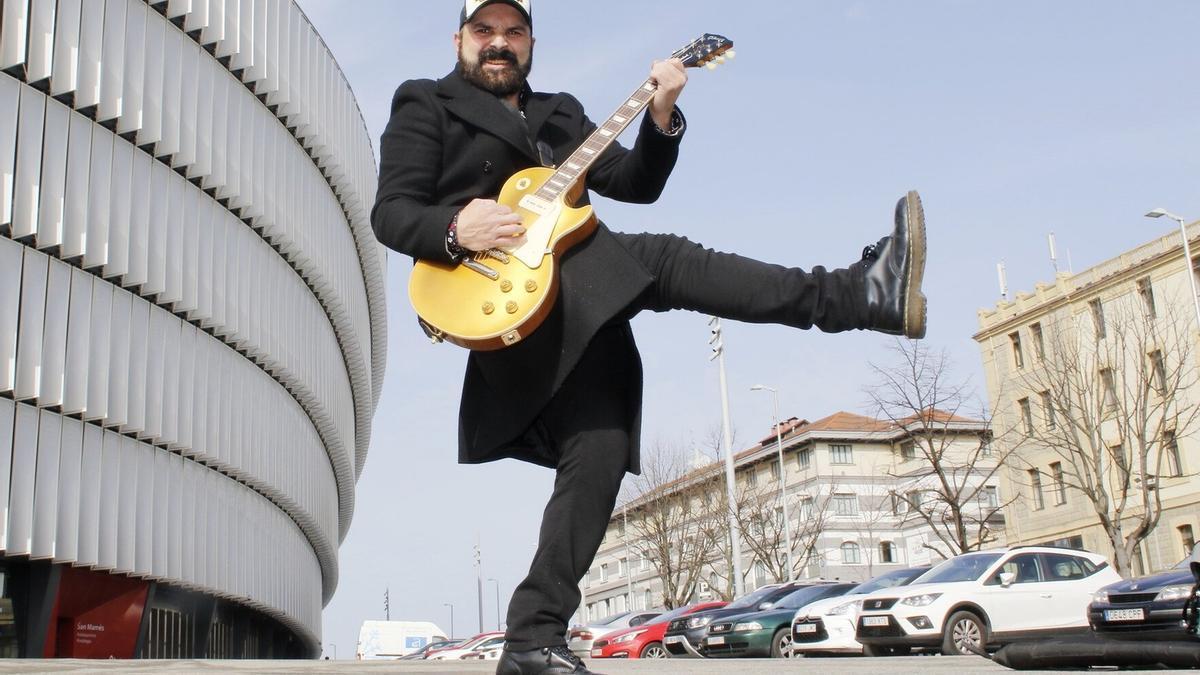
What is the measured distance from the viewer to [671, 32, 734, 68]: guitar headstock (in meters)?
3.77

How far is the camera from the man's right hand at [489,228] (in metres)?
3.27

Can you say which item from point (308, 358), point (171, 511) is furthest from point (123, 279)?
point (308, 358)

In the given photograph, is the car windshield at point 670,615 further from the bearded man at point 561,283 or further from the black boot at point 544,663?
the black boot at point 544,663

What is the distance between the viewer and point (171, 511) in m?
23.3

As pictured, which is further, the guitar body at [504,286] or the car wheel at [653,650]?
the car wheel at [653,650]

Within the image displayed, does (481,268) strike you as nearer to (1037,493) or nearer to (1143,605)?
(1143,605)

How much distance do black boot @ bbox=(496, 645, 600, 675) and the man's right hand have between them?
1080mm

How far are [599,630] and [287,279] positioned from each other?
1179 cm

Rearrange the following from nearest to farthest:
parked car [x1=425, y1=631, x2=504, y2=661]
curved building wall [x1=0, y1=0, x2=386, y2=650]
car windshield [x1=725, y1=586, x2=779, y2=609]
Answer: curved building wall [x1=0, y1=0, x2=386, y2=650] < car windshield [x1=725, y1=586, x2=779, y2=609] < parked car [x1=425, y1=631, x2=504, y2=661]

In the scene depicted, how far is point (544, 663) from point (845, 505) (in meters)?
73.2

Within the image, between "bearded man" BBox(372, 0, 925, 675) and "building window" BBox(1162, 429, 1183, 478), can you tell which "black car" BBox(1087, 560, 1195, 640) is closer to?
"bearded man" BBox(372, 0, 925, 675)

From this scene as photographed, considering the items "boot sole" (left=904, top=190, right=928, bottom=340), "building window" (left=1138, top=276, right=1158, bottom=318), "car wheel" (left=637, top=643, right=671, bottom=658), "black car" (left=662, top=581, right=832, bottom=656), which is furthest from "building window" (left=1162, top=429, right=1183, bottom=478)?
"boot sole" (left=904, top=190, right=928, bottom=340)

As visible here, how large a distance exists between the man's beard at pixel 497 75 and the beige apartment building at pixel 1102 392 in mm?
28314

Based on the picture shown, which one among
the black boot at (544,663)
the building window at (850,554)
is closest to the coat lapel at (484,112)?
the black boot at (544,663)
